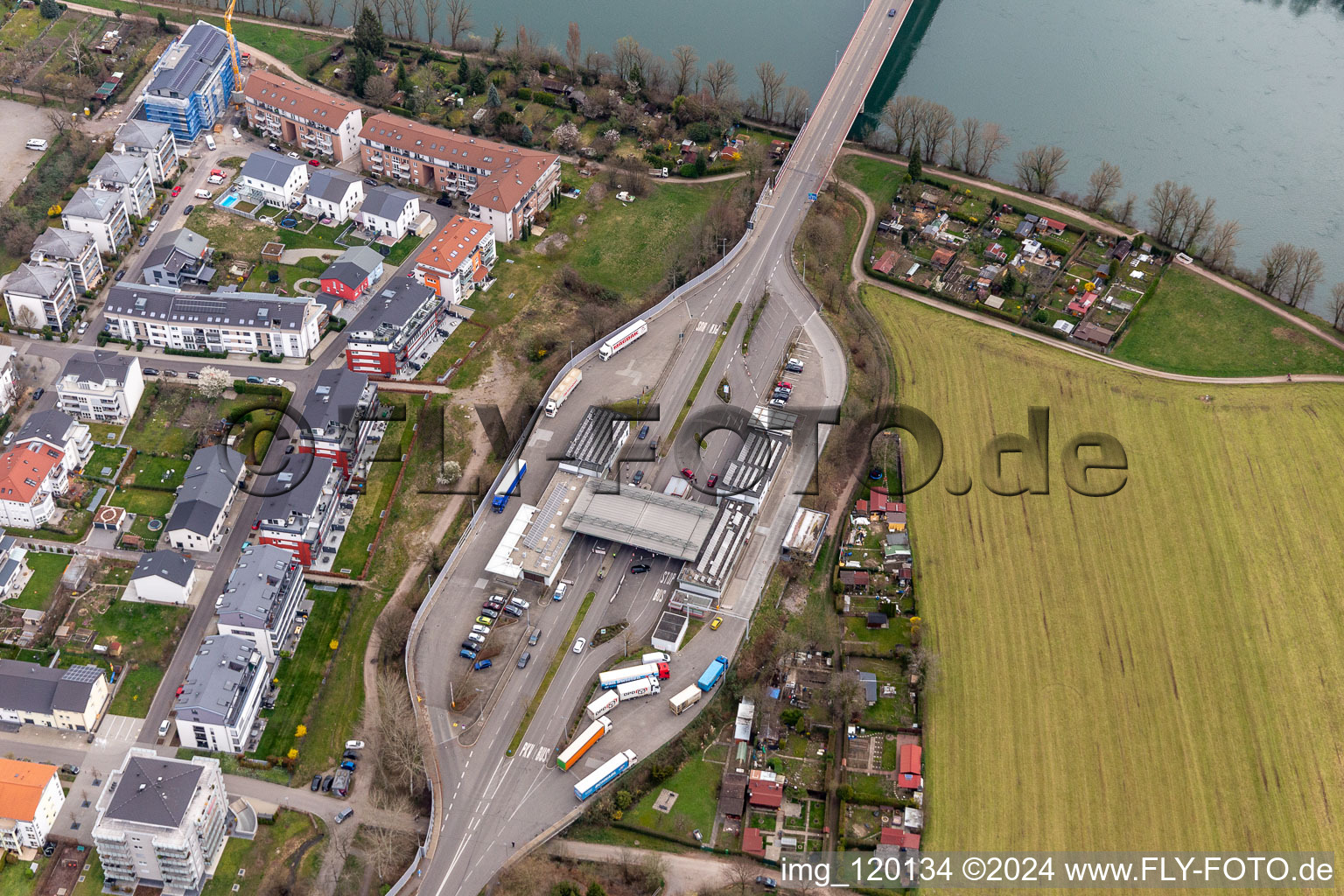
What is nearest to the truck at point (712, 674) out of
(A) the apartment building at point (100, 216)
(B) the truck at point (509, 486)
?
(B) the truck at point (509, 486)

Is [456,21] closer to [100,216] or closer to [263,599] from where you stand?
[100,216]

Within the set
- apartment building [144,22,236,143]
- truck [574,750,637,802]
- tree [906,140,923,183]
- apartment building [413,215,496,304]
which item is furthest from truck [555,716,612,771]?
apartment building [144,22,236,143]

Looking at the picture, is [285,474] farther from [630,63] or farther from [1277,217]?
[1277,217]

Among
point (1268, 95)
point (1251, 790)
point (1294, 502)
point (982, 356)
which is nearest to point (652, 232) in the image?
point (982, 356)

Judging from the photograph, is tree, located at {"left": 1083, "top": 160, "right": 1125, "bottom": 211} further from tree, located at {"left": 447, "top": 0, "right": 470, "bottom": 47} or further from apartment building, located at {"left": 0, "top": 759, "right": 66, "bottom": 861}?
apartment building, located at {"left": 0, "top": 759, "right": 66, "bottom": 861}

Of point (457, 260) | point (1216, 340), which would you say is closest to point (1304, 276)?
point (1216, 340)

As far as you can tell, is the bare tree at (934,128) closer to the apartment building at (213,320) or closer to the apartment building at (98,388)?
the apartment building at (213,320)
